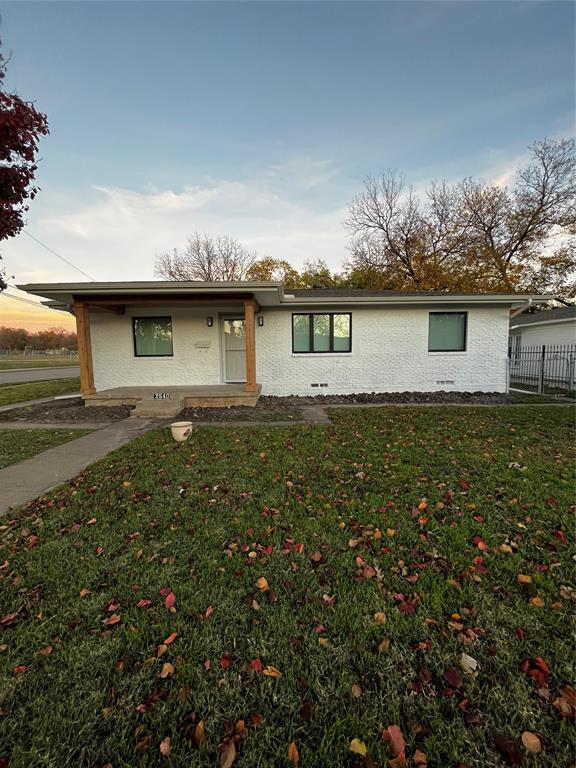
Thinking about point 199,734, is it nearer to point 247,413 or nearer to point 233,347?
point 247,413

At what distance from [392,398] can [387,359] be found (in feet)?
4.55

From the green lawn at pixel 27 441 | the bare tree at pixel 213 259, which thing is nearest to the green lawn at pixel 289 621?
the green lawn at pixel 27 441

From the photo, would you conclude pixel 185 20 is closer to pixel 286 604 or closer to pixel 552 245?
pixel 286 604

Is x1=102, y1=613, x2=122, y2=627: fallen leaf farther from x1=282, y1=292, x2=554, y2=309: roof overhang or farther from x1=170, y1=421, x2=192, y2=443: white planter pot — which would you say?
x1=282, y1=292, x2=554, y2=309: roof overhang

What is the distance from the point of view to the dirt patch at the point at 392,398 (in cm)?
971

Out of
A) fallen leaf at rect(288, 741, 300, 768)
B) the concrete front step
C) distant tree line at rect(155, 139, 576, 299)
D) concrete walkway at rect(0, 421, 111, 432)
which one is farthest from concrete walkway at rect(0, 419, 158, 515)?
distant tree line at rect(155, 139, 576, 299)

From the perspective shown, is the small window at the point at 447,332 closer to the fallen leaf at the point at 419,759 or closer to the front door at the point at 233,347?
the front door at the point at 233,347

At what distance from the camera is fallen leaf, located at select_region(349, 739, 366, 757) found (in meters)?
1.26

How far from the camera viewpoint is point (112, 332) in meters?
10.6

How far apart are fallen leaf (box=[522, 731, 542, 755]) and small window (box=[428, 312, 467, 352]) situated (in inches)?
416

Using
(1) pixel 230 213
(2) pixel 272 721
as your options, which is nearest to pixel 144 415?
(2) pixel 272 721

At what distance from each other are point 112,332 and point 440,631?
11.3 meters

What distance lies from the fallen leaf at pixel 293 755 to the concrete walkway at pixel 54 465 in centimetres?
350

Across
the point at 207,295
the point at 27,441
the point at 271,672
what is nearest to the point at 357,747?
the point at 271,672
